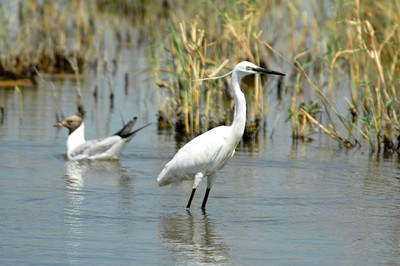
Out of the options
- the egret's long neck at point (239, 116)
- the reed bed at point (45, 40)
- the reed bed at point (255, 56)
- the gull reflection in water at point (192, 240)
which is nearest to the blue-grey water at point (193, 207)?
the gull reflection in water at point (192, 240)

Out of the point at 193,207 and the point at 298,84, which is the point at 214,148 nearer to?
the point at 193,207

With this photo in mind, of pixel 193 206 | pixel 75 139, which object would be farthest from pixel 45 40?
pixel 193 206

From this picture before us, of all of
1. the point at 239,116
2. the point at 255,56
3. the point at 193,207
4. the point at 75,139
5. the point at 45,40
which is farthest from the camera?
the point at 45,40

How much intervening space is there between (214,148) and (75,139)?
3.52 meters

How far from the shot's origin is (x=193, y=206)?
8.73 m

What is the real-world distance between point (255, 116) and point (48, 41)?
679 cm

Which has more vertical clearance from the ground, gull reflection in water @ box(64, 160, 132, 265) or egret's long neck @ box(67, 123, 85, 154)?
egret's long neck @ box(67, 123, 85, 154)

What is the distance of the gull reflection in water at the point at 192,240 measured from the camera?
678 centimetres

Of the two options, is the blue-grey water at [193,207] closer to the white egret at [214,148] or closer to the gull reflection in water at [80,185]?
the gull reflection in water at [80,185]

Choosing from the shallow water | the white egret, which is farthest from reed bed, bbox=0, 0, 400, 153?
the white egret

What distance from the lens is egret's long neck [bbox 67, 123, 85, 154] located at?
1143cm

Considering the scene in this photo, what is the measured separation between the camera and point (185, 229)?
7.79 m

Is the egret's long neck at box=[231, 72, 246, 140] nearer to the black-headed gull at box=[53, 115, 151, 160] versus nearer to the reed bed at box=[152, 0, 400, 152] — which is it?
the reed bed at box=[152, 0, 400, 152]

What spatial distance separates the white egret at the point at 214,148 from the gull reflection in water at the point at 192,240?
397 millimetres
